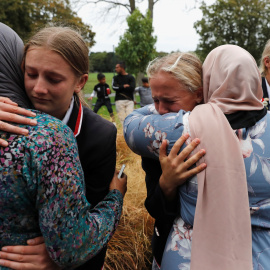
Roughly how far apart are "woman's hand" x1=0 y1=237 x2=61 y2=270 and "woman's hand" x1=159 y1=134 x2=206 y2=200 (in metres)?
0.56

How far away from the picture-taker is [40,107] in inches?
52.6

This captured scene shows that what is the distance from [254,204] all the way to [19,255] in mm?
915

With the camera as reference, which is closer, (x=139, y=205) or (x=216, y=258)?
(x=216, y=258)

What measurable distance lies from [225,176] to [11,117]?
80cm

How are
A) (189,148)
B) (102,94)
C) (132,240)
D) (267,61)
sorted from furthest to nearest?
(102,94), (267,61), (132,240), (189,148)

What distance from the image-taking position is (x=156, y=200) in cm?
142

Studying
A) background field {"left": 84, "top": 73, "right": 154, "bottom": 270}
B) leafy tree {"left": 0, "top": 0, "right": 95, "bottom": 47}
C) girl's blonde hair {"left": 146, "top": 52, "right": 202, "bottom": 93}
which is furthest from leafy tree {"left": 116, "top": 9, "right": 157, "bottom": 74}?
girl's blonde hair {"left": 146, "top": 52, "right": 202, "bottom": 93}

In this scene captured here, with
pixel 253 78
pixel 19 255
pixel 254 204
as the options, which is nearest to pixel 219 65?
pixel 253 78

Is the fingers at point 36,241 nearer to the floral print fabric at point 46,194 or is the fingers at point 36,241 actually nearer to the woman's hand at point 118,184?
the floral print fabric at point 46,194

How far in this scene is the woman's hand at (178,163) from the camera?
115 centimetres

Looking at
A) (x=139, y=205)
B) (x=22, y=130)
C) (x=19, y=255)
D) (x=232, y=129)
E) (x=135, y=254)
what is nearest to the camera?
(x=22, y=130)

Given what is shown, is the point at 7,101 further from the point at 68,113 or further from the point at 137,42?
the point at 137,42

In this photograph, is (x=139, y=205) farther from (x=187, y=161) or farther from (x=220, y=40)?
(x=220, y=40)

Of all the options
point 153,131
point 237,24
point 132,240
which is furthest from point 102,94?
point 237,24
